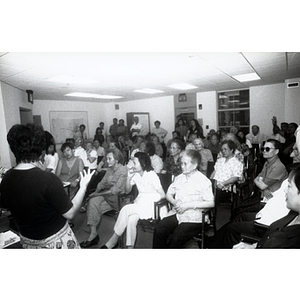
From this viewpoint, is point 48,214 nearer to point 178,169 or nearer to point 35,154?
point 35,154

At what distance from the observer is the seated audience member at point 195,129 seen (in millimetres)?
2643

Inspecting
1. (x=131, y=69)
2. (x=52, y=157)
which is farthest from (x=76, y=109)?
(x=131, y=69)

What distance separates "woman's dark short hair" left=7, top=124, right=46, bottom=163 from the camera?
137 cm

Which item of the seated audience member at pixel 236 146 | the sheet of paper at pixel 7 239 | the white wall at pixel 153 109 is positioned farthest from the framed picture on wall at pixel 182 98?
the sheet of paper at pixel 7 239

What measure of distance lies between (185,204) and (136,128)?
3.03ft

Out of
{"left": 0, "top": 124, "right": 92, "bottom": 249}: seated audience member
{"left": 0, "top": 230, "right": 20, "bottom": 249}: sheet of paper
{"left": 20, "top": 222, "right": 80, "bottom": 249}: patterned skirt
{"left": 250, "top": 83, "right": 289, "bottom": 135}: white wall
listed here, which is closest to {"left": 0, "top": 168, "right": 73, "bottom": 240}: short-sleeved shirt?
{"left": 0, "top": 124, "right": 92, "bottom": 249}: seated audience member

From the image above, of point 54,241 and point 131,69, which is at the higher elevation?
point 131,69

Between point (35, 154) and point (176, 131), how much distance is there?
1585mm

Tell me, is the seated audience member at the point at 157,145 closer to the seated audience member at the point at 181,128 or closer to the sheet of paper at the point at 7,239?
the seated audience member at the point at 181,128

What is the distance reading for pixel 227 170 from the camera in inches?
119

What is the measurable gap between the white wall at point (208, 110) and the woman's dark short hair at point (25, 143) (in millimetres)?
1638

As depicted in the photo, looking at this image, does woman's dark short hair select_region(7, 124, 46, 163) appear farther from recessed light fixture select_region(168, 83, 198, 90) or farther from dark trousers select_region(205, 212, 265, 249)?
dark trousers select_region(205, 212, 265, 249)

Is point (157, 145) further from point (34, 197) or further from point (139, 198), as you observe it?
point (34, 197)

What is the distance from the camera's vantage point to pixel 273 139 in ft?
7.47
